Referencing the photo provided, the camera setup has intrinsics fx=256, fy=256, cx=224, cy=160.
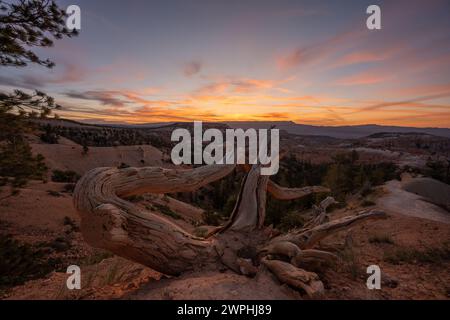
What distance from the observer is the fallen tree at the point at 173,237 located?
126 inches

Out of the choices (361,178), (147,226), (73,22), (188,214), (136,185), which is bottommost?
(188,214)

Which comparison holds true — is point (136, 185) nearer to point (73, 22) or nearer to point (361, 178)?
point (73, 22)

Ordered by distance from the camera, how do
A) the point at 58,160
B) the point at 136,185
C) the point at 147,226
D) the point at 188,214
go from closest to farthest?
the point at 147,226, the point at 136,185, the point at 188,214, the point at 58,160

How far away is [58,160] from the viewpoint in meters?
31.0

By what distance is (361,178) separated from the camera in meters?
22.2

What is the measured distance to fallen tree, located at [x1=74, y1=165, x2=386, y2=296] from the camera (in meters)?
3.19

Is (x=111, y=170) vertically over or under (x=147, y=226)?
over

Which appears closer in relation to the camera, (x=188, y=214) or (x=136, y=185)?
(x=136, y=185)

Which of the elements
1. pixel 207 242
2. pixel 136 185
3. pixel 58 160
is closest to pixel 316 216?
pixel 207 242

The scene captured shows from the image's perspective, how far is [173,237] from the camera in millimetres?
3594

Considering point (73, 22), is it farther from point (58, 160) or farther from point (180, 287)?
point (58, 160)
